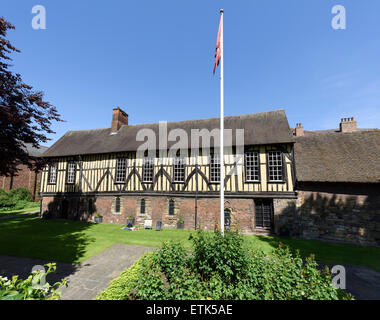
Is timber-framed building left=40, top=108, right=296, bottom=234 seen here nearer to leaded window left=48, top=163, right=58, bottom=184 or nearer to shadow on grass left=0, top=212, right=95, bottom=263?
leaded window left=48, top=163, right=58, bottom=184

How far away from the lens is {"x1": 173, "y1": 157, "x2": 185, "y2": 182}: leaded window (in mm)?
14133

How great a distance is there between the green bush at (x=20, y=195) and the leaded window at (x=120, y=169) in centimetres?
1873

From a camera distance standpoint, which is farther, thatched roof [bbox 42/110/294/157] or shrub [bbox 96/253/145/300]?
thatched roof [bbox 42/110/294/157]

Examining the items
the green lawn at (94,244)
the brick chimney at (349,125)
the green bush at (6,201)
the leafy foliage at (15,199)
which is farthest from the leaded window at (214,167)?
the green bush at (6,201)

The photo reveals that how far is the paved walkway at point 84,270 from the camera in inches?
208

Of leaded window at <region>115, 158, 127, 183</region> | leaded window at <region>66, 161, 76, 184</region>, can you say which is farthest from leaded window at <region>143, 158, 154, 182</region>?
leaded window at <region>66, 161, 76, 184</region>

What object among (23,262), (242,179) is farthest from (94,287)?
(242,179)

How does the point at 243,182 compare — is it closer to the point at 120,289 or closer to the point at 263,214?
the point at 263,214

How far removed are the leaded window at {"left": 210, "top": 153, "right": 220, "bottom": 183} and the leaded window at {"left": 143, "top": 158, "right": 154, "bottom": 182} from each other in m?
5.22

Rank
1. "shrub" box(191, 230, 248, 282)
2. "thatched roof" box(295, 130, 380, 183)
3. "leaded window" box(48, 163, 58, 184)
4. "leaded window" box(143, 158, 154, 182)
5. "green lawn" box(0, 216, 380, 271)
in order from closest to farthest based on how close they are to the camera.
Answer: "shrub" box(191, 230, 248, 282), "green lawn" box(0, 216, 380, 271), "thatched roof" box(295, 130, 380, 183), "leaded window" box(143, 158, 154, 182), "leaded window" box(48, 163, 58, 184)

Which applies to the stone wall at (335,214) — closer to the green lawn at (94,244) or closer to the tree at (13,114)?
the green lawn at (94,244)

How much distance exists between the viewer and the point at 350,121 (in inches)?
634
